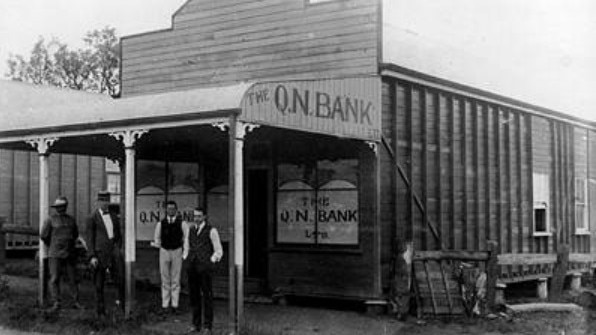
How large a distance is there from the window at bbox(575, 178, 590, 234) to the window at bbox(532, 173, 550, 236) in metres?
1.70

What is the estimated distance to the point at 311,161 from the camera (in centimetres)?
1541

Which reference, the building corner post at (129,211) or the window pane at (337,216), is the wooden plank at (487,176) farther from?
the building corner post at (129,211)

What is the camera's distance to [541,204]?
65.2 feet

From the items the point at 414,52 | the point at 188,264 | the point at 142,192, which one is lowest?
the point at 188,264

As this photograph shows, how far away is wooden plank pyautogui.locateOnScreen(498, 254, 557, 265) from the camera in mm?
15348

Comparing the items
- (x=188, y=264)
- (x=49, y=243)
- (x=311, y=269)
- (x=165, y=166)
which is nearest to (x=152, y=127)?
(x=188, y=264)

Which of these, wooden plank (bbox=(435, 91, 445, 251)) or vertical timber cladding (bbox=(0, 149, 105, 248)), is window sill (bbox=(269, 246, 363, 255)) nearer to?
wooden plank (bbox=(435, 91, 445, 251))

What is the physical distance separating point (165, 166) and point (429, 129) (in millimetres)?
6080

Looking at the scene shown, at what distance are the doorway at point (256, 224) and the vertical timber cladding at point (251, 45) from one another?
2096 millimetres

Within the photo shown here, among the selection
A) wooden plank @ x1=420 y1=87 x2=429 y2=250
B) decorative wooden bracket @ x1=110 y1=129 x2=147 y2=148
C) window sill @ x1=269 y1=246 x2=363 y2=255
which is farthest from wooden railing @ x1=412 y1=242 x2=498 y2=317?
decorative wooden bracket @ x1=110 y1=129 x2=147 y2=148

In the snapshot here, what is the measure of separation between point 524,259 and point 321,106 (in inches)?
234

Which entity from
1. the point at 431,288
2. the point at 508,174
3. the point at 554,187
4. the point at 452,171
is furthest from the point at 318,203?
the point at 554,187

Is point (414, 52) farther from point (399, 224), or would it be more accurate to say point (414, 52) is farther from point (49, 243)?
point (49, 243)

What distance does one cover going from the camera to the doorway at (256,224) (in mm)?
16359
